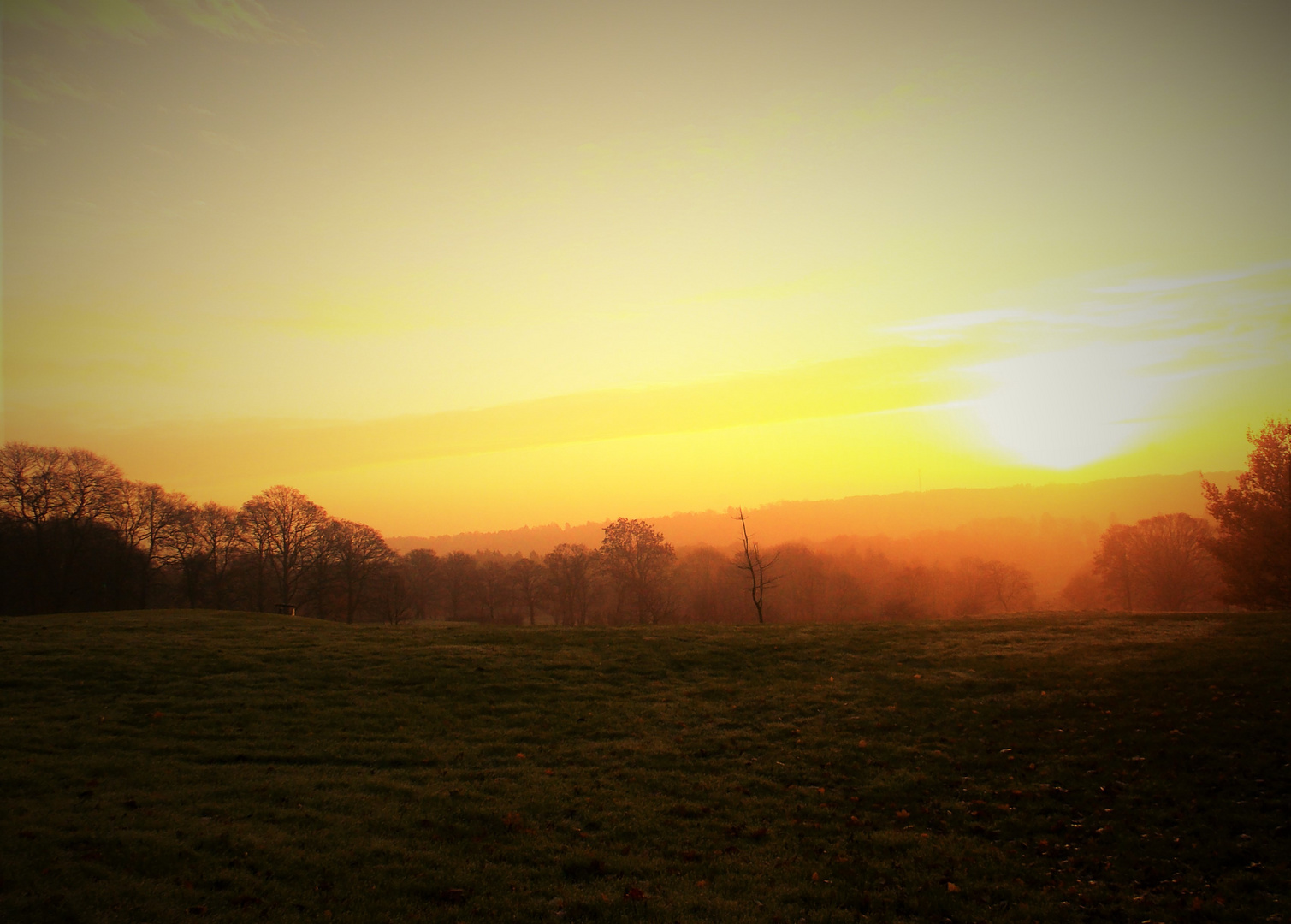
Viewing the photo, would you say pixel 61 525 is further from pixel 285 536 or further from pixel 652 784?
pixel 652 784

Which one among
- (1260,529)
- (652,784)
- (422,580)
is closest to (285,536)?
(422,580)

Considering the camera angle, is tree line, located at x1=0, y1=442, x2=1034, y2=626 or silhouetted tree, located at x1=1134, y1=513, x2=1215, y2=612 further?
silhouetted tree, located at x1=1134, y1=513, x2=1215, y2=612

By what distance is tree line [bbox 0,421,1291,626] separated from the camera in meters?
37.3

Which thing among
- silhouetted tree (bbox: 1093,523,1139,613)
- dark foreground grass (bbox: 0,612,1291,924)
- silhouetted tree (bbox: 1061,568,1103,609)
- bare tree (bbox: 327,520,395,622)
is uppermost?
bare tree (bbox: 327,520,395,622)

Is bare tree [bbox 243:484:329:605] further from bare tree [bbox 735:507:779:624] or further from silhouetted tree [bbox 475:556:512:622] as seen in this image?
bare tree [bbox 735:507:779:624]

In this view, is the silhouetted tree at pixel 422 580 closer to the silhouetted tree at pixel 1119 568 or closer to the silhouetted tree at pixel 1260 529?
the silhouetted tree at pixel 1260 529

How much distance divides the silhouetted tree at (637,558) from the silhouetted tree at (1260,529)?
156 ft

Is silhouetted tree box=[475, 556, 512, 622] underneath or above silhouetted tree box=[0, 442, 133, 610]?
underneath

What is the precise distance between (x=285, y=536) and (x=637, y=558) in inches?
1429

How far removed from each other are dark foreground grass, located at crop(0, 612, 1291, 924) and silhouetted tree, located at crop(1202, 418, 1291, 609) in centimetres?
1735

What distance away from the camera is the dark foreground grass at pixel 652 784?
8.09 m

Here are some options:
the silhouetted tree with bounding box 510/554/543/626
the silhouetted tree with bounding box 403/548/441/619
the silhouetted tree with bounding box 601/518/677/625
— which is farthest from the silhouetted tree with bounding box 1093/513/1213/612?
the silhouetted tree with bounding box 403/548/441/619

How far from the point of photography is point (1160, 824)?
9.72 meters

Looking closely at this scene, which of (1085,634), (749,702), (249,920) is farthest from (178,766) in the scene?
(1085,634)
